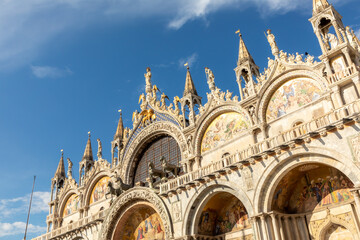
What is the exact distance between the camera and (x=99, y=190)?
29516mm

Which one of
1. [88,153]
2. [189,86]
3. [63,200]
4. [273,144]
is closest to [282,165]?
[273,144]

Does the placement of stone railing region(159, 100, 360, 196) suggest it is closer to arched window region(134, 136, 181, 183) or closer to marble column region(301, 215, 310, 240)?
marble column region(301, 215, 310, 240)

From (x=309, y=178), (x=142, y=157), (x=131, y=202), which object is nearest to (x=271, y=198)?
(x=309, y=178)

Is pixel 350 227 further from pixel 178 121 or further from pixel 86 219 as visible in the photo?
pixel 86 219

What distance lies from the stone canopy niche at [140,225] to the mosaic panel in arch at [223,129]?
541 cm

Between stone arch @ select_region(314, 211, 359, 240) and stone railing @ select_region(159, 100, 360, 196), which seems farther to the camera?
stone arch @ select_region(314, 211, 359, 240)

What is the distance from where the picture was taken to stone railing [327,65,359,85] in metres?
15.9

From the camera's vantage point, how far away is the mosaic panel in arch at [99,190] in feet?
95.3

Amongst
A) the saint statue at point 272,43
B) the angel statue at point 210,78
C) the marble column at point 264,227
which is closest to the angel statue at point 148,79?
Result: the angel statue at point 210,78

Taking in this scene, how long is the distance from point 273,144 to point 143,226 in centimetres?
1111

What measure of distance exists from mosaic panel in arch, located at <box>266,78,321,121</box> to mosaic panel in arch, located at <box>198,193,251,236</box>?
5088mm

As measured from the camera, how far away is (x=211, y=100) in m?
22.7

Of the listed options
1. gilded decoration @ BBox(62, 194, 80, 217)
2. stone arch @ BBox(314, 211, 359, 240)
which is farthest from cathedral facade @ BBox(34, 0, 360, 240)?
gilded decoration @ BBox(62, 194, 80, 217)

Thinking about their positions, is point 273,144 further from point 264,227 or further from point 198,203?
point 198,203
